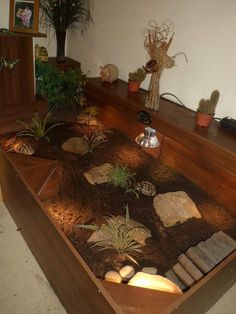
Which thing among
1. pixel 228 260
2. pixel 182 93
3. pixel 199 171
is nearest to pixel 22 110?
pixel 182 93

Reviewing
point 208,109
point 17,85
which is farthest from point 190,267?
point 17,85

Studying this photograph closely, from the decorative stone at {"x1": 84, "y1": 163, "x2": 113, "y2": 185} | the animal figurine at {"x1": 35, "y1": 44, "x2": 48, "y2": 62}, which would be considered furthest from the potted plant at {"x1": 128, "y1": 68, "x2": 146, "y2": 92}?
the animal figurine at {"x1": 35, "y1": 44, "x2": 48, "y2": 62}

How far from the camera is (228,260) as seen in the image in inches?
55.2

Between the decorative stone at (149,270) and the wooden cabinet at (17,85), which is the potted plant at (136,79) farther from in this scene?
the decorative stone at (149,270)

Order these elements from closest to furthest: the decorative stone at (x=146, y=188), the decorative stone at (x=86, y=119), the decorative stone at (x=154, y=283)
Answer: the decorative stone at (x=154, y=283) < the decorative stone at (x=146, y=188) < the decorative stone at (x=86, y=119)

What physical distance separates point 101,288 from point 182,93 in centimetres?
182

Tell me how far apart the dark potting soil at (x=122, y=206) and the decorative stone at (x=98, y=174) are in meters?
0.04

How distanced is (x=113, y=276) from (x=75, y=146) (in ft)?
4.73

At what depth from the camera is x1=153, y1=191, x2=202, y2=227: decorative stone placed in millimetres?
1893

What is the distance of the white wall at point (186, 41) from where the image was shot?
1924 millimetres

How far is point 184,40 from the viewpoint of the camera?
2.17 metres

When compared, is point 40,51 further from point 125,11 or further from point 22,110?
point 125,11

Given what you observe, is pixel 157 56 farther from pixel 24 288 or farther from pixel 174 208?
pixel 24 288

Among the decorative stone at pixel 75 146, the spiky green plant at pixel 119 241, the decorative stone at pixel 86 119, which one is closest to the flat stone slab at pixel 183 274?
the spiky green plant at pixel 119 241
